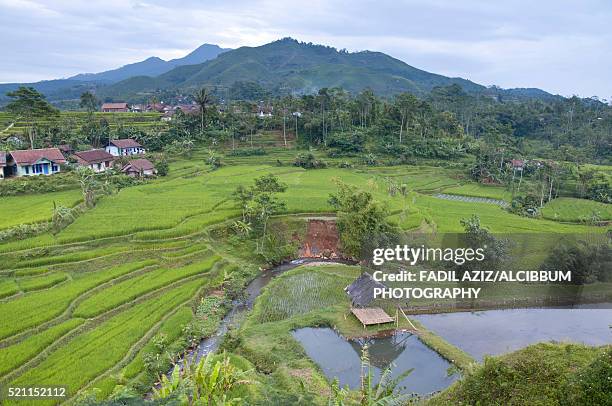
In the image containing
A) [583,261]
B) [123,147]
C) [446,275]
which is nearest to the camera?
[583,261]

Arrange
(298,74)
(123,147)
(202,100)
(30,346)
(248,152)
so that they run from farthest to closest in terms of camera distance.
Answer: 1. (298,74)
2. (202,100)
3. (248,152)
4. (123,147)
5. (30,346)

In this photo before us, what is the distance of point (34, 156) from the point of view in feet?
107

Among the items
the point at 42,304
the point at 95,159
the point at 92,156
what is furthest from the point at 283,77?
the point at 42,304

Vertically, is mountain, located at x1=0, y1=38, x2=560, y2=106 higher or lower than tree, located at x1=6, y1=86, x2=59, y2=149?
higher

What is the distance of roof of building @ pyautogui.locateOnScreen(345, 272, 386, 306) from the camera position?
1734cm

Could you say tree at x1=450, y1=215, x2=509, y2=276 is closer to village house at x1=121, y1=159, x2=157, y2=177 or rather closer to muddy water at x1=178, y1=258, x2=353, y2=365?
muddy water at x1=178, y1=258, x2=353, y2=365

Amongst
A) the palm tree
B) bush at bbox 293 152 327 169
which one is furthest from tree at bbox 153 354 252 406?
the palm tree

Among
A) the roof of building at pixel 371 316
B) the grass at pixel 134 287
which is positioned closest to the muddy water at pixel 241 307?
the grass at pixel 134 287

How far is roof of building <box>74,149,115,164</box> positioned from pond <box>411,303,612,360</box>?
29797mm

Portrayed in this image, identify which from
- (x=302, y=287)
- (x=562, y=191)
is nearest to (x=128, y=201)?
(x=302, y=287)

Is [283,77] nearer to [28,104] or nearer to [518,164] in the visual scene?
[518,164]

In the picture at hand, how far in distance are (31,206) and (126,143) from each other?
1810cm

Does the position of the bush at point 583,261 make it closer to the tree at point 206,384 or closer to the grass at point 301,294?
the grass at point 301,294

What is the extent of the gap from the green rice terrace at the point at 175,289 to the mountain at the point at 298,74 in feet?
334
